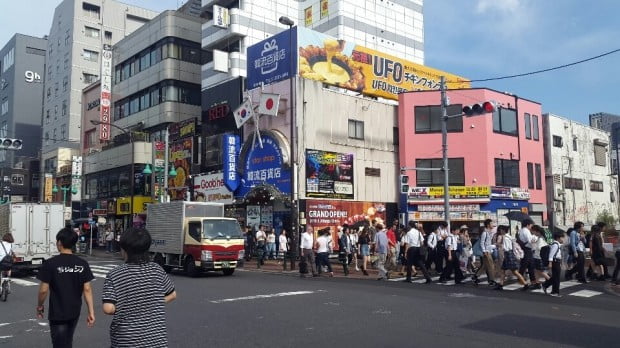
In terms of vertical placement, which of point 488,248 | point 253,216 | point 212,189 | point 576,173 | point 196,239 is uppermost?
point 576,173

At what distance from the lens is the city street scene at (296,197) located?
9.19 metres

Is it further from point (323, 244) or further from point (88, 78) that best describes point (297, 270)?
point (88, 78)

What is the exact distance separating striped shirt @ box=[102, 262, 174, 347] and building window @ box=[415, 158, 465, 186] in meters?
29.7

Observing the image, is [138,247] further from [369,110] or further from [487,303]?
[369,110]

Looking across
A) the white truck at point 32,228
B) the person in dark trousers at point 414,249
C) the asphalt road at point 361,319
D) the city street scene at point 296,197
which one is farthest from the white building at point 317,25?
the asphalt road at point 361,319

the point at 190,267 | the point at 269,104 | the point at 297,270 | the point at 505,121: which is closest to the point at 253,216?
the point at 269,104

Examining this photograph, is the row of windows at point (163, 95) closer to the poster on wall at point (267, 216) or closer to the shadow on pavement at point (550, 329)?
the poster on wall at point (267, 216)

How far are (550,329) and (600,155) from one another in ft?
124

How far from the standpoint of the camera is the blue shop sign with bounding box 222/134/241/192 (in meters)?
32.1

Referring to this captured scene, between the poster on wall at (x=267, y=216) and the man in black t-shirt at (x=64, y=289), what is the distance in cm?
2432

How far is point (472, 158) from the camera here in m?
32.5

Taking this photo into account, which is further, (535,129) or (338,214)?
(535,129)

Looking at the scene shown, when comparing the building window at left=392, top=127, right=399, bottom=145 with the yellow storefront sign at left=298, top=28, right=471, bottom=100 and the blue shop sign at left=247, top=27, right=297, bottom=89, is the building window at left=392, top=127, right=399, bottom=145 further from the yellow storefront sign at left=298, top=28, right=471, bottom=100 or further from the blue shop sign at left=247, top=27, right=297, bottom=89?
the blue shop sign at left=247, top=27, right=297, bottom=89

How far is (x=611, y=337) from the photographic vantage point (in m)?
8.67
